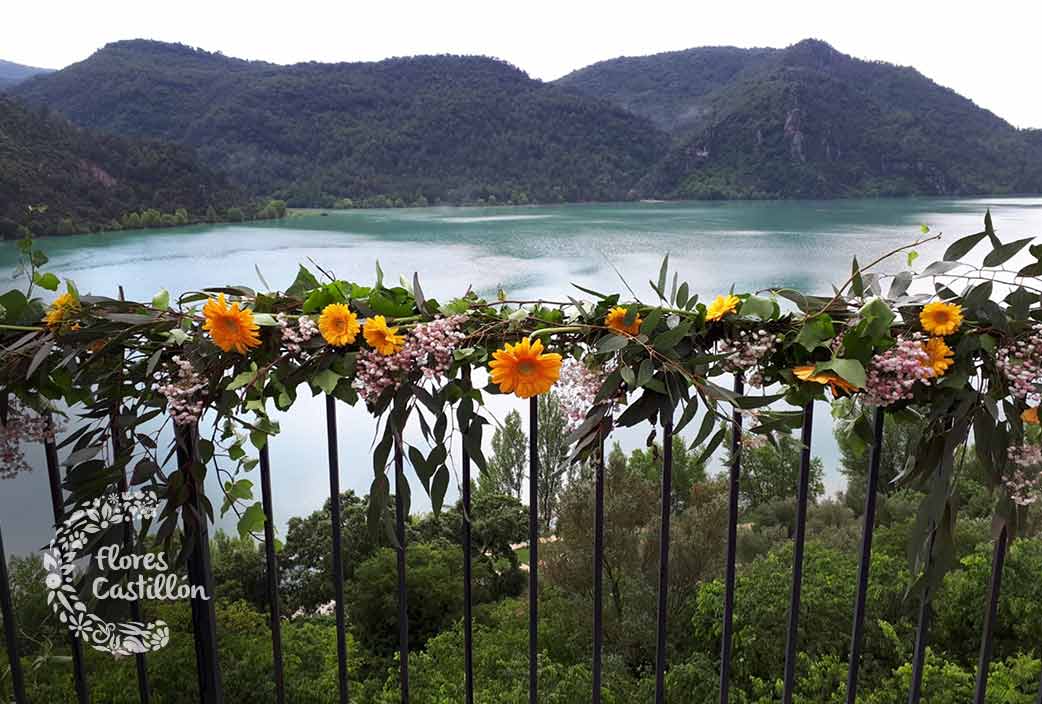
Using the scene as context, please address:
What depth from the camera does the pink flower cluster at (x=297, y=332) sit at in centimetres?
104

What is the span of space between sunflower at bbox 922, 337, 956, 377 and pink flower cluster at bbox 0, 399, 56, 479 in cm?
129

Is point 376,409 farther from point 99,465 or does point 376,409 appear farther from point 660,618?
point 660,618

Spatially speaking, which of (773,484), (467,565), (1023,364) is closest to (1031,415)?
(1023,364)

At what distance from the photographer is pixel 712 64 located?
53219mm

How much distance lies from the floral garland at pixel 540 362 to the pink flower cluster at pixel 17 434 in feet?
→ 0.13

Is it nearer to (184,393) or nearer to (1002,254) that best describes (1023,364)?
(1002,254)

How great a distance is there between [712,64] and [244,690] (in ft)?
177

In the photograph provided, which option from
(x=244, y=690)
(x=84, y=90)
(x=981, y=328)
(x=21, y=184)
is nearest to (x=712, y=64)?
(x=84, y=90)

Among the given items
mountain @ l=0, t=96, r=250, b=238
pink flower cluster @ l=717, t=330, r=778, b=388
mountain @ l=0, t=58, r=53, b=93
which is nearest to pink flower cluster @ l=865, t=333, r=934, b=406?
pink flower cluster @ l=717, t=330, r=778, b=388

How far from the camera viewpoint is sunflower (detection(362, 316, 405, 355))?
3.32 feet

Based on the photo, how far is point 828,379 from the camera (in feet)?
3.25

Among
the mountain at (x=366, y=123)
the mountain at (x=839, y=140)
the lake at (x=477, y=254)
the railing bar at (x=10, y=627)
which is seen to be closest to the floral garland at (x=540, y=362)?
the railing bar at (x=10, y=627)

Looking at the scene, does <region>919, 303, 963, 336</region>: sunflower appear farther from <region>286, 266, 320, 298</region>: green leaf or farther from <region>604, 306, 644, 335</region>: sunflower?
<region>286, 266, 320, 298</region>: green leaf

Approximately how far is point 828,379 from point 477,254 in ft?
81.0
